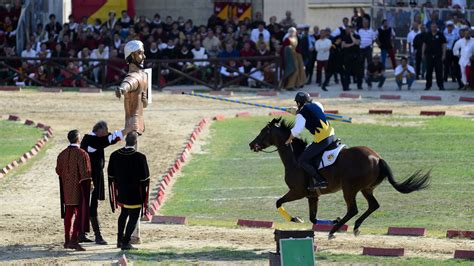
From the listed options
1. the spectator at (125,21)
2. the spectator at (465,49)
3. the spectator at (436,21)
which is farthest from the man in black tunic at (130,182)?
the spectator at (125,21)

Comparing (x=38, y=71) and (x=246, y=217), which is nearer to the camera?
(x=246, y=217)

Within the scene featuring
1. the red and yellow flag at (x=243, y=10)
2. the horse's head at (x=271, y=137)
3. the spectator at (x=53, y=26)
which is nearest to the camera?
the horse's head at (x=271, y=137)

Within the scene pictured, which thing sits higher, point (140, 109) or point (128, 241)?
point (140, 109)

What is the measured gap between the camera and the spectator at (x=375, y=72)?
132 feet

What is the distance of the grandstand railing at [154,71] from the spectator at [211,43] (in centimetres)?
131

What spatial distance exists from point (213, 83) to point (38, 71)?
5.81 meters

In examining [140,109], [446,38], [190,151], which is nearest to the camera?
[140,109]

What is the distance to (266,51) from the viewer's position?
4053cm

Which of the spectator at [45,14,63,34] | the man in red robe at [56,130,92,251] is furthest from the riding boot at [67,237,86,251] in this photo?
the spectator at [45,14,63,34]

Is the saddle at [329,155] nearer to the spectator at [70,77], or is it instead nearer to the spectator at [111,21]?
the spectator at [70,77]

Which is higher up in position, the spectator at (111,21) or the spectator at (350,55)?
the spectator at (111,21)

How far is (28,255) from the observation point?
17859mm

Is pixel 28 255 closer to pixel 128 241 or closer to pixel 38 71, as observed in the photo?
pixel 128 241

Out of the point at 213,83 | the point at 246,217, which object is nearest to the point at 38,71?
the point at 213,83
